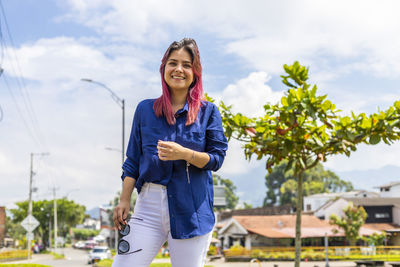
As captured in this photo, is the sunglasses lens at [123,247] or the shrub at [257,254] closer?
the sunglasses lens at [123,247]

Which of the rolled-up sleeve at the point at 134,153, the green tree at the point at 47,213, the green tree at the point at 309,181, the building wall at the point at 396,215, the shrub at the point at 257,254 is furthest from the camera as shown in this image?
the green tree at the point at 309,181

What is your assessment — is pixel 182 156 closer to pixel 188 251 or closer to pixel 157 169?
pixel 157 169

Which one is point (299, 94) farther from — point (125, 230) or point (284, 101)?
point (125, 230)

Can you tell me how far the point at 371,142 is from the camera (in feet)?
24.0

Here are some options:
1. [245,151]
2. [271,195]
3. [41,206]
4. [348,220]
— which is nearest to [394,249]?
[348,220]

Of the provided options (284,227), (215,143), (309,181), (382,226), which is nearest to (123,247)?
(215,143)

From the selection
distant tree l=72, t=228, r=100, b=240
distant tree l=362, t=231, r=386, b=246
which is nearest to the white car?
distant tree l=362, t=231, r=386, b=246

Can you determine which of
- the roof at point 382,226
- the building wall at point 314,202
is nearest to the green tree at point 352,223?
the roof at point 382,226

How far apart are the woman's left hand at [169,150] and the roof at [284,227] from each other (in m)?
44.7

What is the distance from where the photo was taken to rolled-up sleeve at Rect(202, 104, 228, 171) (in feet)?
8.85

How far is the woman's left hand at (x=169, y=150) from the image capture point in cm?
251

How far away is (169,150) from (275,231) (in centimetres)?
4693

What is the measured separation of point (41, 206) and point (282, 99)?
73560 mm

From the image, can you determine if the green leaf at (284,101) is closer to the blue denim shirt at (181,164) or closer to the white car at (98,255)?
the blue denim shirt at (181,164)
